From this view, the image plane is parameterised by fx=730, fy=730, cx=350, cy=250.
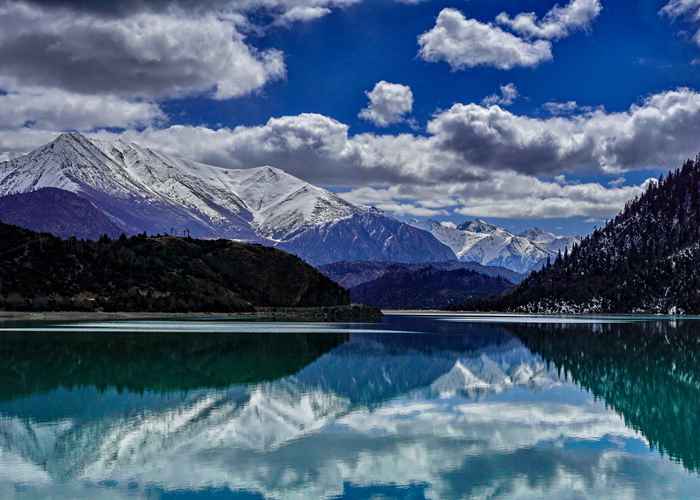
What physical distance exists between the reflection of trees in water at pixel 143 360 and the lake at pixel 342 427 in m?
0.40

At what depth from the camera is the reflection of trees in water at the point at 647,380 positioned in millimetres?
45250

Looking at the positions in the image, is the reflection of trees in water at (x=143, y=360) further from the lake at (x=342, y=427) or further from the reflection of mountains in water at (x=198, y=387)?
the lake at (x=342, y=427)

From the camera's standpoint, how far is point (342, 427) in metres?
46.0

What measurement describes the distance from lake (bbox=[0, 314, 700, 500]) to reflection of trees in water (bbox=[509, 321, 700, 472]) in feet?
0.84

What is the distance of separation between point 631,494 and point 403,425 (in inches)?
704

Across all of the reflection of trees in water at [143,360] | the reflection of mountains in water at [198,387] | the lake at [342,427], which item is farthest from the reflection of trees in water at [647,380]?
the reflection of trees in water at [143,360]

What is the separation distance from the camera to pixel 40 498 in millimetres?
29016

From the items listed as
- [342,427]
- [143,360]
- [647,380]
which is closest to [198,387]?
[342,427]

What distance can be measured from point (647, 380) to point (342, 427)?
4009 centimetres

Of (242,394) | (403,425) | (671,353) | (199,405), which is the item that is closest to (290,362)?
(242,394)

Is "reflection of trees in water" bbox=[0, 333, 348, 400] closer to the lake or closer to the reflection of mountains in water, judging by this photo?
the reflection of mountains in water

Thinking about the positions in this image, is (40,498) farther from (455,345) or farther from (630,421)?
(455,345)

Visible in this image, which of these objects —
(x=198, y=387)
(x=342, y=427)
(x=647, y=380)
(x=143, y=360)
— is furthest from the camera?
→ (x=143, y=360)

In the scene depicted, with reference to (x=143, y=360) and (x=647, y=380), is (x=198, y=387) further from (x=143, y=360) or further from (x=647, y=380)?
(x=647, y=380)
